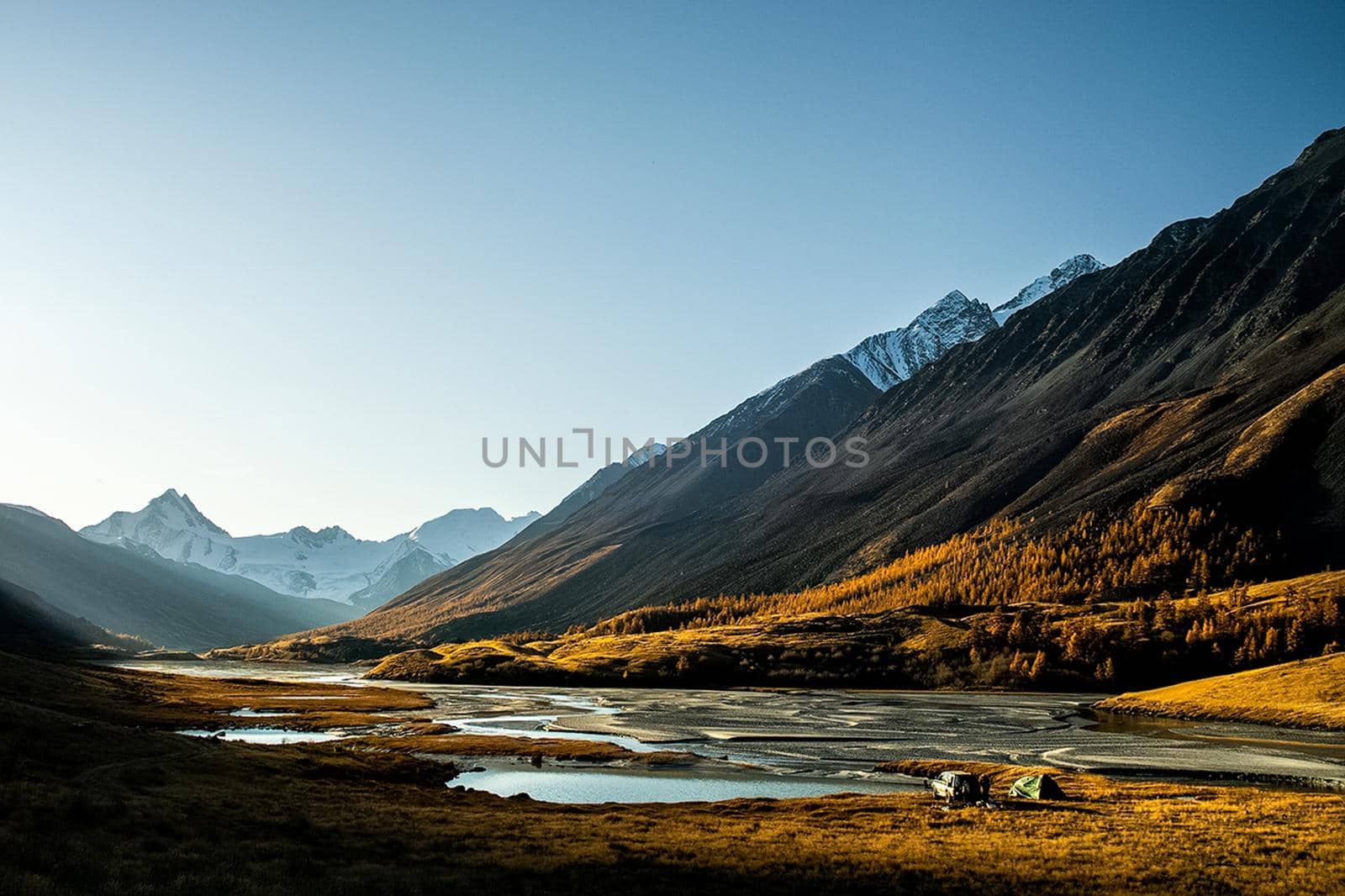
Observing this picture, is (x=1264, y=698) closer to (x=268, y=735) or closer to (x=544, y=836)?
(x=544, y=836)

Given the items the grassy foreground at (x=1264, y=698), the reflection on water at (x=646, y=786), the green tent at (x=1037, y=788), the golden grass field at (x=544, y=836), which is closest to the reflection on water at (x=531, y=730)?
the reflection on water at (x=646, y=786)

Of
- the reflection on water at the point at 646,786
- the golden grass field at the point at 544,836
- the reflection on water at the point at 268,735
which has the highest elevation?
the golden grass field at the point at 544,836

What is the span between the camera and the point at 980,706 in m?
136

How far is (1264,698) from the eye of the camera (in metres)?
112

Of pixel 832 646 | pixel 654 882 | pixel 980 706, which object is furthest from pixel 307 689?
pixel 654 882

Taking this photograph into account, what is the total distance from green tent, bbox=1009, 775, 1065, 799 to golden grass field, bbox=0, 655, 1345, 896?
1.97m

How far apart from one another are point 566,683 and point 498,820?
6350 inches

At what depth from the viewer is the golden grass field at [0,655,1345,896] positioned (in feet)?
98.4

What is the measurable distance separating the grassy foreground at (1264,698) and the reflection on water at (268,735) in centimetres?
11135

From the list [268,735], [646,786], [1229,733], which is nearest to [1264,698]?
[1229,733]

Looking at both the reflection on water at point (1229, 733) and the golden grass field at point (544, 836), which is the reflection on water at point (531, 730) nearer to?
the golden grass field at point (544, 836)

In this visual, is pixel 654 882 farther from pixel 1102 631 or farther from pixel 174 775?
pixel 1102 631

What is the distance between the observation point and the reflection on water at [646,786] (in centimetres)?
6022

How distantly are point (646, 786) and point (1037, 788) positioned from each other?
28.4 metres
